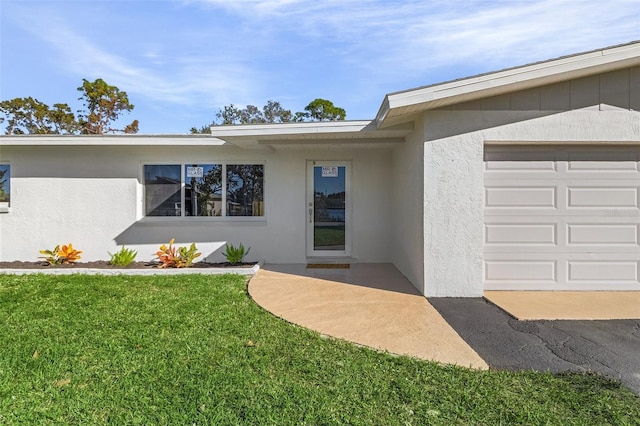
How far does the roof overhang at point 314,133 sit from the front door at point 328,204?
4.00 feet

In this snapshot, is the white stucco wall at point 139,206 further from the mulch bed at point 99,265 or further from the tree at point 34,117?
the tree at point 34,117

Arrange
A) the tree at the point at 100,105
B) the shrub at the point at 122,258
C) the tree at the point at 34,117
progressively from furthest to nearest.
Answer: the tree at the point at 100,105 → the tree at the point at 34,117 → the shrub at the point at 122,258

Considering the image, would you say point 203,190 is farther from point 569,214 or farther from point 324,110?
point 324,110

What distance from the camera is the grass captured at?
2.29 meters

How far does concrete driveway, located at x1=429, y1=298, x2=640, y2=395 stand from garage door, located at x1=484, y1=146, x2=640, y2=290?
1498mm

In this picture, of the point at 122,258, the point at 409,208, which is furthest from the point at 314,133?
the point at 122,258

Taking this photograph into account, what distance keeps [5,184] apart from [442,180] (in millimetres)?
9813

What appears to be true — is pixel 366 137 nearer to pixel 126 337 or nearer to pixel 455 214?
pixel 455 214

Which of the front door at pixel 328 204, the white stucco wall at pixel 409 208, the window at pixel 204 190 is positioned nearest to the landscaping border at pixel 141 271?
the window at pixel 204 190

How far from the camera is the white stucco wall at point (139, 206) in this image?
27.0 feet

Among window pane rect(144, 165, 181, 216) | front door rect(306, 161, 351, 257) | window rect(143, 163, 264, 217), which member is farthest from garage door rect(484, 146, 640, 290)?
window pane rect(144, 165, 181, 216)

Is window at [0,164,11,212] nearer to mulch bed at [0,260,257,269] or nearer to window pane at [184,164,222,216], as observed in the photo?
mulch bed at [0,260,257,269]

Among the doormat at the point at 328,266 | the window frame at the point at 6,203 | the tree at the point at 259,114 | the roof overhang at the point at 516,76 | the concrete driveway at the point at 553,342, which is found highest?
the tree at the point at 259,114

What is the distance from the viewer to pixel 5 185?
8336 millimetres
